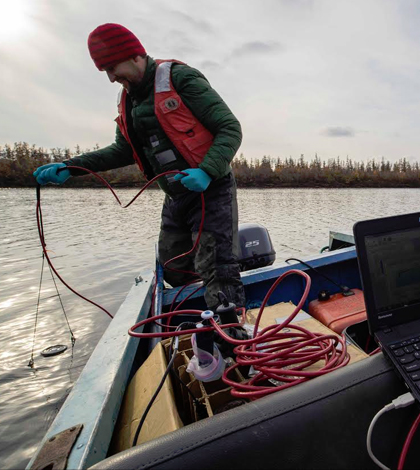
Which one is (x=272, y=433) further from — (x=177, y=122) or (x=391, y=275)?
(x=177, y=122)

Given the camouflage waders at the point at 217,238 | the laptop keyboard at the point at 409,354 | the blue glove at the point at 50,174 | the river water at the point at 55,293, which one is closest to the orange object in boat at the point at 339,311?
the camouflage waders at the point at 217,238

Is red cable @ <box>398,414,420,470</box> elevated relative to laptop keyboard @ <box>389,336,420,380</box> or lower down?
lower down

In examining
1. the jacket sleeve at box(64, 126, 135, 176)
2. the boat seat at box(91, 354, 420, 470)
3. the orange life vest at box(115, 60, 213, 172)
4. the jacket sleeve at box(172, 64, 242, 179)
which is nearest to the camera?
the boat seat at box(91, 354, 420, 470)

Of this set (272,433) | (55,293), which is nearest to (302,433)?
(272,433)

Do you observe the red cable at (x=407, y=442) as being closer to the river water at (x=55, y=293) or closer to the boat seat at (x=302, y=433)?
the boat seat at (x=302, y=433)

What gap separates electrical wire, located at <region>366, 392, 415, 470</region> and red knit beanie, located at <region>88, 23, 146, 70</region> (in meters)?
2.20

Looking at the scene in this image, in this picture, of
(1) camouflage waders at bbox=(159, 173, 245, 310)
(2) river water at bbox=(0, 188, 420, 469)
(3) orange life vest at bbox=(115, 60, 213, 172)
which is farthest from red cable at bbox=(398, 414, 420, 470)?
(2) river water at bbox=(0, 188, 420, 469)

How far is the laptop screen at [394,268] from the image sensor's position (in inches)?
37.4

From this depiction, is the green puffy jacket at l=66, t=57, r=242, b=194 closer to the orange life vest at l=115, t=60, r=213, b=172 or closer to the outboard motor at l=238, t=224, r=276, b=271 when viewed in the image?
the orange life vest at l=115, t=60, r=213, b=172

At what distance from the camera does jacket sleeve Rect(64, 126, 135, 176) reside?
2.61 metres

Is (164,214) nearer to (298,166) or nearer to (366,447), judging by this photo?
(366,447)

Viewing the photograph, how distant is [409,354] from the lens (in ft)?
2.68

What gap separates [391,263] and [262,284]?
1.71 metres

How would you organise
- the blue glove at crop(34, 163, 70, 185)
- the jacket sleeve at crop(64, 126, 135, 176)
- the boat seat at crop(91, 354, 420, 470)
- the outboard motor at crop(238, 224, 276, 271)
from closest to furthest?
1. the boat seat at crop(91, 354, 420, 470)
2. the blue glove at crop(34, 163, 70, 185)
3. the jacket sleeve at crop(64, 126, 135, 176)
4. the outboard motor at crop(238, 224, 276, 271)
